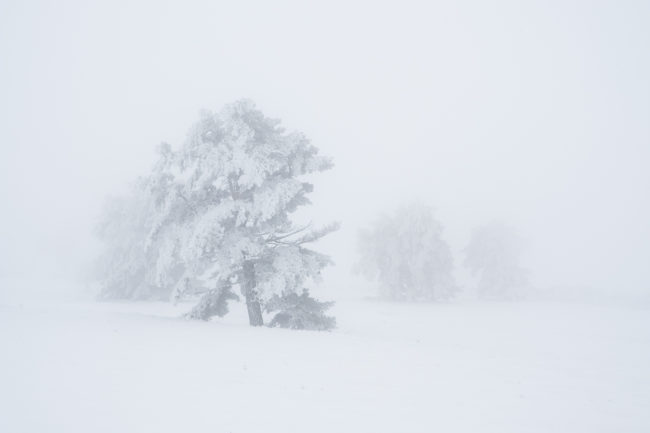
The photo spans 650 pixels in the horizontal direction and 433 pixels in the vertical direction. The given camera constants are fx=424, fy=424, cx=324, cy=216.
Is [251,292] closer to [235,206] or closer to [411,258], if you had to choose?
[235,206]

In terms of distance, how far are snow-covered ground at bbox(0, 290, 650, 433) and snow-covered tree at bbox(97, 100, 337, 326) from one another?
243 cm

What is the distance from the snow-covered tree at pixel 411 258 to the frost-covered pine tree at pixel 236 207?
35.0 m

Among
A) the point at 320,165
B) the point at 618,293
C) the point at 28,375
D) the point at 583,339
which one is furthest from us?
the point at 618,293

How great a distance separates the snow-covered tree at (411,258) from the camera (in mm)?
55312

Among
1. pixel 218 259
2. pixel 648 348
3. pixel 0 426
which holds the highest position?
pixel 218 259

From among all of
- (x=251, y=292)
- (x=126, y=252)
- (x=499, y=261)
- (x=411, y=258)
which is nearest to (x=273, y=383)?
(x=251, y=292)

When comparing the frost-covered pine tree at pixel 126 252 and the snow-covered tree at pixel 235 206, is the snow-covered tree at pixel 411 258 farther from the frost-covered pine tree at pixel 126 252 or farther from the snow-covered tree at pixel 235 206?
the snow-covered tree at pixel 235 206

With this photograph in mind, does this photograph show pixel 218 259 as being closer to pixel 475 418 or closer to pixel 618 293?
pixel 475 418

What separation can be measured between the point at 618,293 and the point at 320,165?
6709cm

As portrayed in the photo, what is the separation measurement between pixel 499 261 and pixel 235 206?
166ft

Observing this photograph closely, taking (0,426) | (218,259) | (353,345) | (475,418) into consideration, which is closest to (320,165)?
(218,259)

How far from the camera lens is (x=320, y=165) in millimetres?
21672

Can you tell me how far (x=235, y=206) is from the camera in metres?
20.2

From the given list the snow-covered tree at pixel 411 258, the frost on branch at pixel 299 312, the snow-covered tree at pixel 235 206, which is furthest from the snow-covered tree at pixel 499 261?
the snow-covered tree at pixel 235 206
